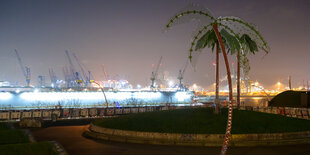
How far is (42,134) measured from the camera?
23.3 meters

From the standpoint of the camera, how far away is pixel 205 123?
65.4ft

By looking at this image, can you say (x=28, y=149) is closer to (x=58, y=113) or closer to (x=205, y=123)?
(x=205, y=123)

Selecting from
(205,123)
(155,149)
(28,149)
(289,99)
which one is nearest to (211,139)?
(205,123)

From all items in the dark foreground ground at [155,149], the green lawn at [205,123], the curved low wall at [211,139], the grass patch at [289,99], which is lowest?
the dark foreground ground at [155,149]

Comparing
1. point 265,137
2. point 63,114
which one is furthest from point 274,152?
point 63,114

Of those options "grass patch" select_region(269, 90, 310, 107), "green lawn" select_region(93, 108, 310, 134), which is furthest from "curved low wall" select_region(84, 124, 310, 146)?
"grass patch" select_region(269, 90, 310, 107)

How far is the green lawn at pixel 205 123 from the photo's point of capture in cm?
1880

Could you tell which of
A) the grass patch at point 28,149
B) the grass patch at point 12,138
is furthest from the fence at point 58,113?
the grass patch at point 28,149

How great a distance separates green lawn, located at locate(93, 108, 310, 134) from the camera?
18.8m

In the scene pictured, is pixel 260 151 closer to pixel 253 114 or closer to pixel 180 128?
pixel 180 128

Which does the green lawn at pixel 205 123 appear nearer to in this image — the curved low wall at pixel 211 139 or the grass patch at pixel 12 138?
the curved low wall at pixel 211 139

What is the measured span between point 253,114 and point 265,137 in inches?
206

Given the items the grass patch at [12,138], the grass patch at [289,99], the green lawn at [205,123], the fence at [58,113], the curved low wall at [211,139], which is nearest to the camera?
the grass patch at [12,138]

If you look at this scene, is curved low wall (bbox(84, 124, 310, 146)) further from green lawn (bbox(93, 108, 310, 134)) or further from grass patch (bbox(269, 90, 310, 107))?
grass patch (bbox(269, 90, 310, 107))
